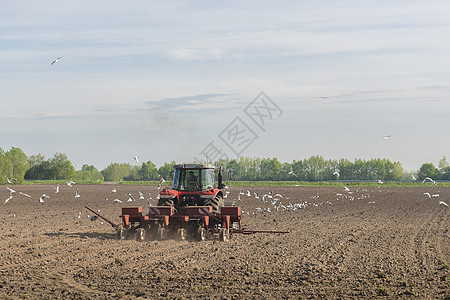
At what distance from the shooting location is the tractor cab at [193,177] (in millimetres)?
19953

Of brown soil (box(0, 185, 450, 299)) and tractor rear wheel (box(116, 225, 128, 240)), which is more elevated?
tractor rear wheel (box(116, 225, 128, 240))

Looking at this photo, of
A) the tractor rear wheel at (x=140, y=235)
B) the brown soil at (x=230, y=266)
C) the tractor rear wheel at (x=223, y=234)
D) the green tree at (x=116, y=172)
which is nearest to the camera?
the brown soil at (x=230, y=266)

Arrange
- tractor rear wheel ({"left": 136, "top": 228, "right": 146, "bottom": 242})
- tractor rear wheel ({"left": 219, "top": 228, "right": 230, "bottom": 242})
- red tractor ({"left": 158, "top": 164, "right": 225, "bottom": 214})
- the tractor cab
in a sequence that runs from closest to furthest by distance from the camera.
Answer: tractor rear wheel ({"left": 136, "top": 228, "right": 146, "bottom": 242})
tractor rear wheel ({"left": 219, "top": 228, "right": 230, "bottom": 242})
red tractor ({"left": 158, "top": 164, "right": 225, "bottom": 214})
the tractor cab

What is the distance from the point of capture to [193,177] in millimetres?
20031

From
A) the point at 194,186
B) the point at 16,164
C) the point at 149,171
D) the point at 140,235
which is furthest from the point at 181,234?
the point at 149,171

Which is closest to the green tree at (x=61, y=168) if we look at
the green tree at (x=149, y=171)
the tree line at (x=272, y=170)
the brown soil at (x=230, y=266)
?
the tree line at (x=272, y=170)

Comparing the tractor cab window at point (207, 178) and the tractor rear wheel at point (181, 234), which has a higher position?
the tractor cab window at point (207, 178)

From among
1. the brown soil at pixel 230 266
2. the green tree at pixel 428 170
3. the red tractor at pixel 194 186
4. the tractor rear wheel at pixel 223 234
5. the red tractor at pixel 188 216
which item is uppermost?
the green tree at pixel 428 170

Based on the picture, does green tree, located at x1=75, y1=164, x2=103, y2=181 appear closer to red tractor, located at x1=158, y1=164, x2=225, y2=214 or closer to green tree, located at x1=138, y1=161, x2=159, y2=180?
green tree, located at x1=138, y1=161, x2=159, y2=180

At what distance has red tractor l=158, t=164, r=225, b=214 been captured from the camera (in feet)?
64.3

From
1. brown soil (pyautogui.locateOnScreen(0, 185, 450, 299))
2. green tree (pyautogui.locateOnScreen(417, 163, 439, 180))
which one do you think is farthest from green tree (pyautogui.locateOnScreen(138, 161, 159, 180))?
brown soil (pyautogui.locateOnScreen(0, 185, 450, 299))

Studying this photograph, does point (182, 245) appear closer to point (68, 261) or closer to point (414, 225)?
point (68, 261)

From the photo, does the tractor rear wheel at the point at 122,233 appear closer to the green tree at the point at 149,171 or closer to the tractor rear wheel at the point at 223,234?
the tractor rear wheel at the point at 223,234

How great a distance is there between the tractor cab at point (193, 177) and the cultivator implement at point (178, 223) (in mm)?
1572
